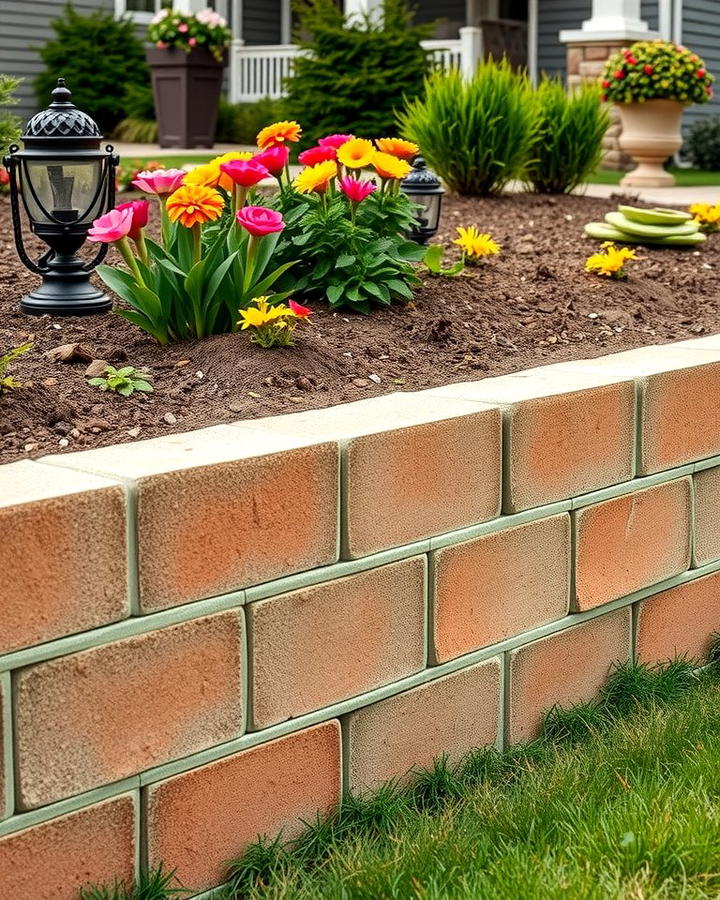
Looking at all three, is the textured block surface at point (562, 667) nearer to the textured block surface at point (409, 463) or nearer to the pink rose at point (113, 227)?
the textured block surface at point (409, 463)

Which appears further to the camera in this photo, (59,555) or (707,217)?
(707,217)

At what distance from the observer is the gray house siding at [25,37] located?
15.8m

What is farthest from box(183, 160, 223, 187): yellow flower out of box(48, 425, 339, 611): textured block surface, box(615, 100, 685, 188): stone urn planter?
box(615, 100, 685, 188): stone urn planter

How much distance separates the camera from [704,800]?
238cm

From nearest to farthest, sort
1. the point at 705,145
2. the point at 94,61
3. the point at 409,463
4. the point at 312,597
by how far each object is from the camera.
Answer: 1. the point at 312,597
2. the point at 409,463
3. the point at 705,145
4. the point at 94,61

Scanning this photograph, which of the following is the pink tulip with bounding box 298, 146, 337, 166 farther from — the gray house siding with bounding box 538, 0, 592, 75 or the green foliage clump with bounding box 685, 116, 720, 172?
the gray house siding with bounding box 538, 0, 592, 75

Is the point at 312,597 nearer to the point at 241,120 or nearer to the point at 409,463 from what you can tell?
the point at 409,463

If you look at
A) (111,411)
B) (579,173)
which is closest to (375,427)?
(111,411)

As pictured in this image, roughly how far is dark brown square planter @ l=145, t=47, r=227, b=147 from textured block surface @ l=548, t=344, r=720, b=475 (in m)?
12.1

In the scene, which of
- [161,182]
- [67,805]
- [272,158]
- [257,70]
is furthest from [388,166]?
[257,70]

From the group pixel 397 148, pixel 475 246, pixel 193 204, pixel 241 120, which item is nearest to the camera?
pixel 193 204

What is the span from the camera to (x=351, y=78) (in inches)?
444

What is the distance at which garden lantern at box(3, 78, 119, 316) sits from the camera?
3.26 metres

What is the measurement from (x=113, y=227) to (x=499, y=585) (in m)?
1.11
